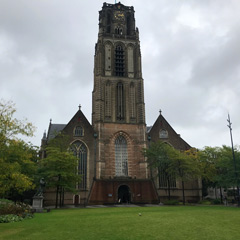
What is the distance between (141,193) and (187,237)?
35.2m

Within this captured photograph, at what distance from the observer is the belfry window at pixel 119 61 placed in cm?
5572

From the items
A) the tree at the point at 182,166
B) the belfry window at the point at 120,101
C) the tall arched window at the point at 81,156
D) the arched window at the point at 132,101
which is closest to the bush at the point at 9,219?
the tree at the point at 182,166

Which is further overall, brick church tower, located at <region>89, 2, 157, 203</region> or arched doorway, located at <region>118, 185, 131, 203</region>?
arched doorway, located at <region>118, 185, 131, 203</region>

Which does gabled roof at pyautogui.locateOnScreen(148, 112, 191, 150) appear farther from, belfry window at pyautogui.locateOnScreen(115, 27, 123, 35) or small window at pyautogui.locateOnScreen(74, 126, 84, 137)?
belfry window at pyautogui.locateOnScreen(115, 27, 123, 35)

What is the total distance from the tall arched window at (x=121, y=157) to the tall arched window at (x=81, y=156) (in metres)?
5.98

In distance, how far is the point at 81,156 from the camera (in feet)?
157

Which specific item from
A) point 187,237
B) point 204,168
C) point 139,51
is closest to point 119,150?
point 204,168

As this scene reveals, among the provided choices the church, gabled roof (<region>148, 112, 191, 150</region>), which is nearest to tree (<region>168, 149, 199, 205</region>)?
the church

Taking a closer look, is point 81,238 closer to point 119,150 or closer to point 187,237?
point 187,237

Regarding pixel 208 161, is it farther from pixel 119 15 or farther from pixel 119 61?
pixel 119 15

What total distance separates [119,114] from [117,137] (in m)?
4.96

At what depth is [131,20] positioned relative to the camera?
62.0 meters

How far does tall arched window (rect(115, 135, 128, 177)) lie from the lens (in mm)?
48344

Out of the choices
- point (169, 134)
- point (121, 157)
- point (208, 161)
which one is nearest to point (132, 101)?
point (169, 134)
